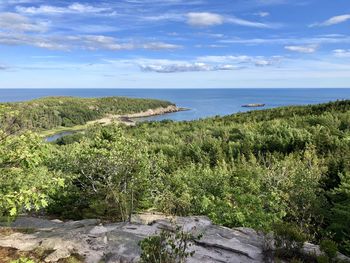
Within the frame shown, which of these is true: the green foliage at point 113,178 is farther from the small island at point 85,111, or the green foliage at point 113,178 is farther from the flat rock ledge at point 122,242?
the small island at point 85,111

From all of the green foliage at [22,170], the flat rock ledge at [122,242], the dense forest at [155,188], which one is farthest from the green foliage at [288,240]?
the green foliage at [22,170]

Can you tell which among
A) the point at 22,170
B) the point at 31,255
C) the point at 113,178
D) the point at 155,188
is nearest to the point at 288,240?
the point at 31,255

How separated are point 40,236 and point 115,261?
7.25 feet

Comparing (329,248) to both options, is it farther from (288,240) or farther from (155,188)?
(155,188)

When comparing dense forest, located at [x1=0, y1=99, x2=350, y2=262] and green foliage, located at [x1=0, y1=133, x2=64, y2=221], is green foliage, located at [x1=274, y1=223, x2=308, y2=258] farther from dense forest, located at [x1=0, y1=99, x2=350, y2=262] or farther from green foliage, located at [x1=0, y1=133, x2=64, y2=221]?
green foliage, located at [x1=0, y1=133, x2=64, y2=221]

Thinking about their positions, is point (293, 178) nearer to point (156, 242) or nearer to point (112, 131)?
point (112, 131)

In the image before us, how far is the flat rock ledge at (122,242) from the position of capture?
261 inches

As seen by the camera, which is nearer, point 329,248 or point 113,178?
point 329,248

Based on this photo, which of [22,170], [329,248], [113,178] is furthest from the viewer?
[113,178]

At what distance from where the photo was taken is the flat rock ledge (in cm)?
Answer: 663

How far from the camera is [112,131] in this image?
46.9 ft

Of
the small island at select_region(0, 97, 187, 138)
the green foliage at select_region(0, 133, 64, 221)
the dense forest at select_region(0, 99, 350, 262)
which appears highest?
the green foliage at select_region(0, 133, 64, 221)

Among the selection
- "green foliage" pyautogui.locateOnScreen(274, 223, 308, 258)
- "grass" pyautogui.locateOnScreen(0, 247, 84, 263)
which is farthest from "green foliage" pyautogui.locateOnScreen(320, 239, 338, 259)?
"grass" pyautogui.locateOnScreen(0, 247, 84, 263)

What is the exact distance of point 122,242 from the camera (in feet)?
23.5
